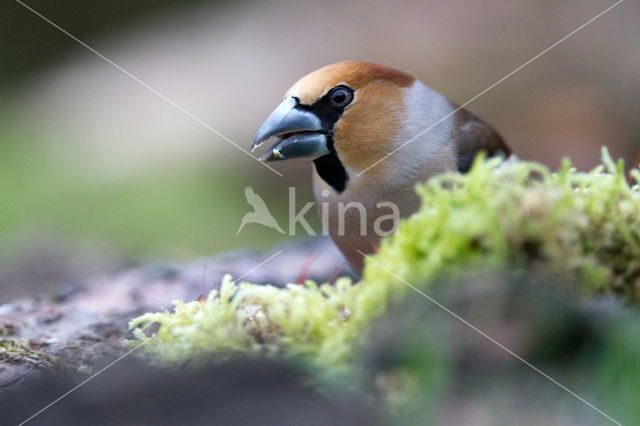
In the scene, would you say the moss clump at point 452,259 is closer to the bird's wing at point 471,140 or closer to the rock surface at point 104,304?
the rock surface at point 104,304

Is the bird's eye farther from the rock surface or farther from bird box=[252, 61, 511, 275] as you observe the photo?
the rock surface

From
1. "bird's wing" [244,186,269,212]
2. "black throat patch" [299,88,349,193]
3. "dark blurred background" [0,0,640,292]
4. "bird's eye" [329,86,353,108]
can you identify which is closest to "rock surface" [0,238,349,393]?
"black throat patch" [299,88,349,193]

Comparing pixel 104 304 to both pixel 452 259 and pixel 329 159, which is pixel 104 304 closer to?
pixel 329 159

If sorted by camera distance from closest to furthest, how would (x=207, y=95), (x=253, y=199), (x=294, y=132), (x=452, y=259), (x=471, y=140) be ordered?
(x=452, y=259), (x=294, y=132), (x=471, y=140), (x=253, y=199), (x=207, y=95)

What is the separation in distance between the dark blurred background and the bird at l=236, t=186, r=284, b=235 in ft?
0.41

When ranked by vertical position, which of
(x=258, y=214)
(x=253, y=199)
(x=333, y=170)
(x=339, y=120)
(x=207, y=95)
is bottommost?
(x=258, y=214)

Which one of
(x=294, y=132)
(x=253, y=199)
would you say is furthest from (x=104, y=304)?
(x=253, y=199)

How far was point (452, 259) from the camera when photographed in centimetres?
129

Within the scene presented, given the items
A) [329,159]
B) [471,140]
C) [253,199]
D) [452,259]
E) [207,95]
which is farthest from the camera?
[207,95]

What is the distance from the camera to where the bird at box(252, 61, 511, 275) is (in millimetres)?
2799

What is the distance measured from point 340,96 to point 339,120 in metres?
0.10

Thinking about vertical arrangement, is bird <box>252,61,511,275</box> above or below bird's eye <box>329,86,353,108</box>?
below

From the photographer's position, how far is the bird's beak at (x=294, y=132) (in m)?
2.73

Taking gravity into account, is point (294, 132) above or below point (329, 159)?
above
